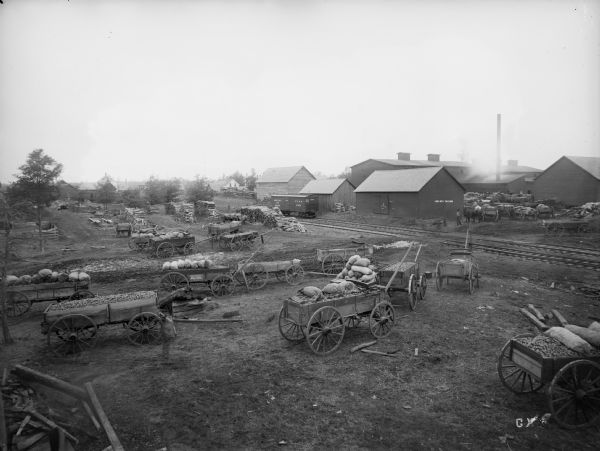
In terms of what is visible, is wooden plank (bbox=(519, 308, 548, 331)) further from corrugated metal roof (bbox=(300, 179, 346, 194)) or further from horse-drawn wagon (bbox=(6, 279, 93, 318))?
corrugated metal roof (bbox=(300, 179, 346, 194))

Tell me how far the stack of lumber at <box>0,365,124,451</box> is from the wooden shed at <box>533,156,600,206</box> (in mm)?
48855

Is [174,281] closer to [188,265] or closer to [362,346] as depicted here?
[188,265]

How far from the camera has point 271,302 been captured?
1270 cm

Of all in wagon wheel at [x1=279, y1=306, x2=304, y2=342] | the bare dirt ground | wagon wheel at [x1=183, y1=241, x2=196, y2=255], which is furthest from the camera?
wagon wheel at [x1=183, y1=241, x2=196, y2=255]

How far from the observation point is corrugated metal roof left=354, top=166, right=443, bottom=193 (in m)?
35.9

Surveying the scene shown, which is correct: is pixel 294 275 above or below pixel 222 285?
below

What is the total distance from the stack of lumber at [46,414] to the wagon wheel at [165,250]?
1294 cm

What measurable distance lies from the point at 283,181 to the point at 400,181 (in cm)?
2672

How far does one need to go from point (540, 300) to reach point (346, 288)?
7.63 metres

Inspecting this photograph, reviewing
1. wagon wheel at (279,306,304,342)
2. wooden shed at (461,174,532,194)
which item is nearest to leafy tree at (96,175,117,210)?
wooden shed at (461,174,532,194)

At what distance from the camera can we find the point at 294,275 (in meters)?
15.7

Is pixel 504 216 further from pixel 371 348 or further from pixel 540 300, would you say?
pixel 371 348

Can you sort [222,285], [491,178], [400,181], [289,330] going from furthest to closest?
[491,178]
[400,181]
[222,285]
[289,330]

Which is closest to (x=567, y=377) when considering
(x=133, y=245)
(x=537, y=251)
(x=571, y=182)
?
(x=537, y=251)
